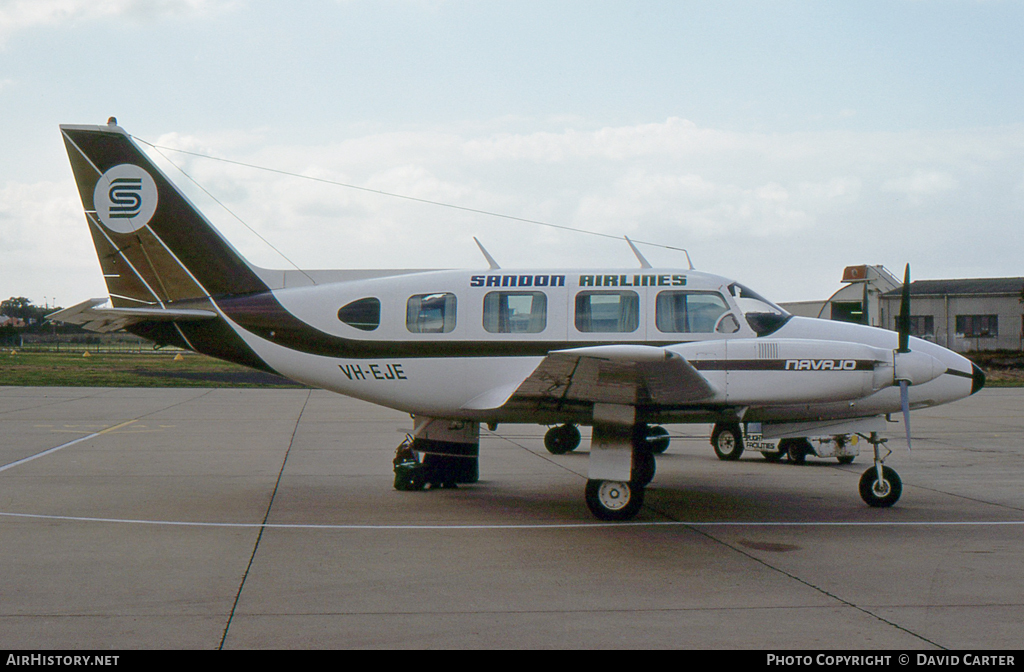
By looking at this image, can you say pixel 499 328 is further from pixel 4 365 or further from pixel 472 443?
pixel 4 365

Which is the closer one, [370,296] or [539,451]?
[370,296]

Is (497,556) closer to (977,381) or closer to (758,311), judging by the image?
(758,311)

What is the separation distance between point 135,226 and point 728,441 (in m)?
10.2

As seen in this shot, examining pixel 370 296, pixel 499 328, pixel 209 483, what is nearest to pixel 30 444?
pixel 209 483

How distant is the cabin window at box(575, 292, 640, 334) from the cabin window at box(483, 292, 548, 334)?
0.44 m

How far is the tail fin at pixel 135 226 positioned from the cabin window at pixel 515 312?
11.8 feet

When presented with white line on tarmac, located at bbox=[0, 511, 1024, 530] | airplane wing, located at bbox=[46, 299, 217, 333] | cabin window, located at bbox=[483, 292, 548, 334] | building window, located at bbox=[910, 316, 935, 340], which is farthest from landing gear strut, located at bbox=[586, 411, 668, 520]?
building window, located at bbox=[910, 316, 935, 340]

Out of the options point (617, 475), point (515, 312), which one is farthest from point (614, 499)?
point (515, 312)

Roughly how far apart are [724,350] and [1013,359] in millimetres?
43774

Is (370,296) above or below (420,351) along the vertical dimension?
above

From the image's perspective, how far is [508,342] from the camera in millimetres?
10094

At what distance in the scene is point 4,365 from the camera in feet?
157
